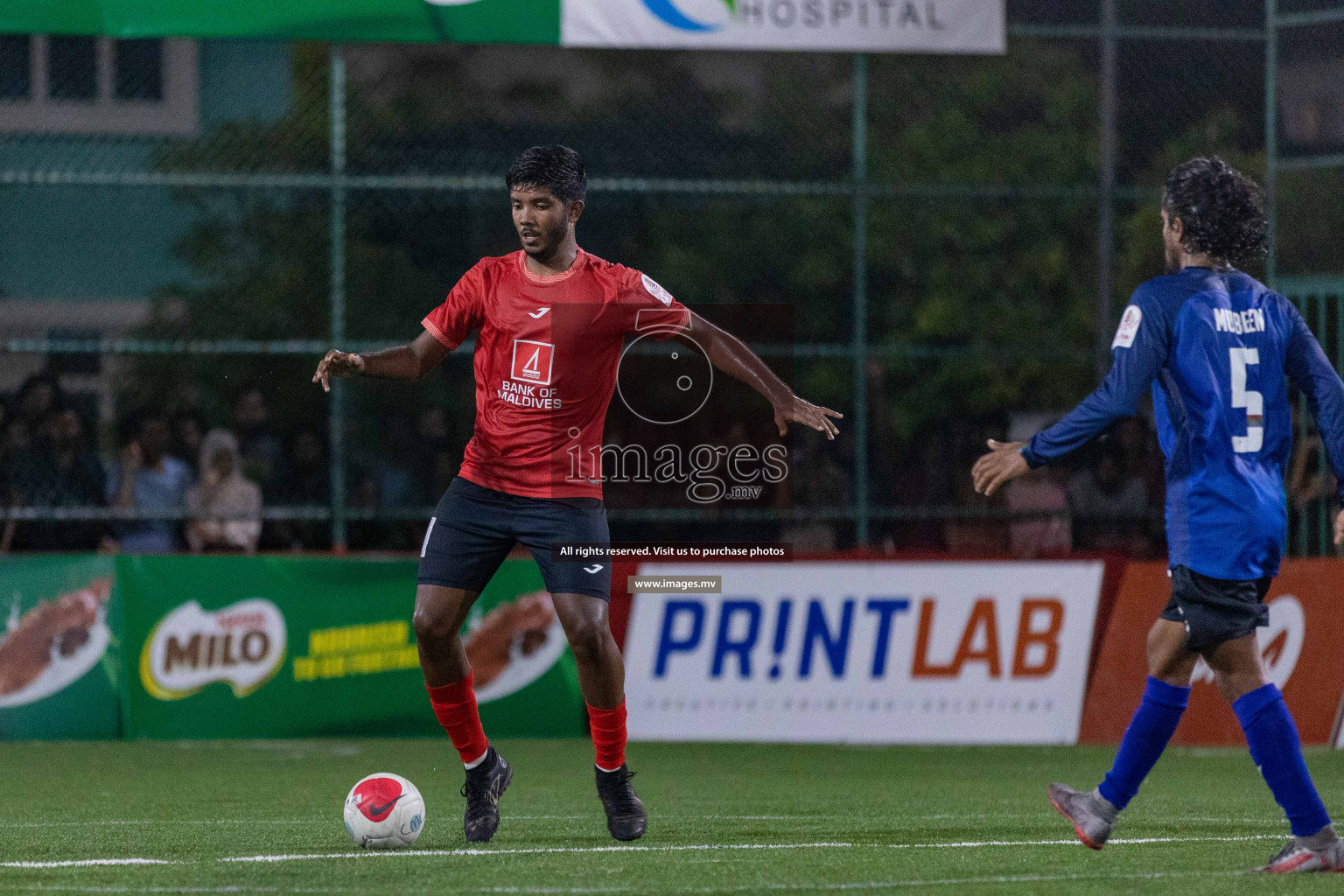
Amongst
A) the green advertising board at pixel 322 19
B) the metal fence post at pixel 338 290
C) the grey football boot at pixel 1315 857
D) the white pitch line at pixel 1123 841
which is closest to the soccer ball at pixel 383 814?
the white pitch line at pixel 1123 841

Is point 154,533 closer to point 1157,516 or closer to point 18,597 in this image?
point 18,597

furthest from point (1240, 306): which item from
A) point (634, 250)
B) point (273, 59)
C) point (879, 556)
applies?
point (273, 59)

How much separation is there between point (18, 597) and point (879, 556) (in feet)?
16.4

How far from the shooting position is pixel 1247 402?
5305mm

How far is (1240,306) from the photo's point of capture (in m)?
5.33

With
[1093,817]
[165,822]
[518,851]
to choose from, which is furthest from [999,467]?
[165,822]

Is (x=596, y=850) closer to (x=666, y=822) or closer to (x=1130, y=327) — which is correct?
(x=666, y=822)

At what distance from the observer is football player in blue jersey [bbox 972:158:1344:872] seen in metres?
5.24

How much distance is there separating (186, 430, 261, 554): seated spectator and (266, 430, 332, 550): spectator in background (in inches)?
10.2

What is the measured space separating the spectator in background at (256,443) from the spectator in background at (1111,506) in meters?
5.23

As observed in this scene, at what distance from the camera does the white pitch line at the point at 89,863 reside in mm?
5469

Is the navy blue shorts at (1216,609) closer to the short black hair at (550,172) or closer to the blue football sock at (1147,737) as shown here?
the blue football sock at (1147,737)

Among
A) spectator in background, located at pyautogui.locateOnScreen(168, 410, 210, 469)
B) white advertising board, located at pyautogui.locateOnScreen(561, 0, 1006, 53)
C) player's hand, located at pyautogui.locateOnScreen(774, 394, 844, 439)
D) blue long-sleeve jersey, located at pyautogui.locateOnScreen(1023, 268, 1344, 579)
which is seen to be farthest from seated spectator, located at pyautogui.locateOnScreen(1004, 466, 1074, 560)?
blue long-sleeve jersey, located at pyautogui.locateOnScreen(1023, 268, 1344, 579)

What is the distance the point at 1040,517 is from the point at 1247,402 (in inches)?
254
